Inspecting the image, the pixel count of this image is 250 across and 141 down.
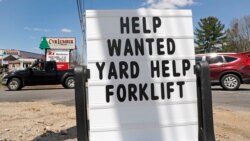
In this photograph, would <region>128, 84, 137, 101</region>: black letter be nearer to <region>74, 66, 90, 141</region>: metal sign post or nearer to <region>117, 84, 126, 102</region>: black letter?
<region>117, 84, 126, 102</region>: black letter

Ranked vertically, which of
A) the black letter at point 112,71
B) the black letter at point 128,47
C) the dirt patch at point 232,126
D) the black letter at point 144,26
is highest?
the black letter at point 144,26

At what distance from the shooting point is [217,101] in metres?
10.9

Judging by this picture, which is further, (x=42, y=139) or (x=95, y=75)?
(x=42, y=139)

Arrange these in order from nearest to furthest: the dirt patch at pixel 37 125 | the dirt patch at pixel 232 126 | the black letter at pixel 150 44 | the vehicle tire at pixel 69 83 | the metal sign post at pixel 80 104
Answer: the metal sign post at pixel 80 104 → the black letter at pixel 150 44 → the dirt patch at pixel 37 125 → the dirt patch at pixel 232 126 → the vehicle tire at pixel 69 83

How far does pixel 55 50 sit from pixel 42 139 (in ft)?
119

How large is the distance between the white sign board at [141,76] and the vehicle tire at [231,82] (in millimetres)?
12883

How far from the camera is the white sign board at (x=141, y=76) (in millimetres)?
2953

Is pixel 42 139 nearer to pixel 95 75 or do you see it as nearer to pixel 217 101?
pixel 95 75

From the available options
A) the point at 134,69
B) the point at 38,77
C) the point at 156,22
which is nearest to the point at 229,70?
the point at 38,77

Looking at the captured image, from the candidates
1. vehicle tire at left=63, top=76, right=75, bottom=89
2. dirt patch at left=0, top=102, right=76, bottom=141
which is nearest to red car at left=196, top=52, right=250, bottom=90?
vehicle tire at left=63, top=76, right=75, bottom=89

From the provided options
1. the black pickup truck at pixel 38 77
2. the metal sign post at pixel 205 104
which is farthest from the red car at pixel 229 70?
the metal sign post at pixel 205 104

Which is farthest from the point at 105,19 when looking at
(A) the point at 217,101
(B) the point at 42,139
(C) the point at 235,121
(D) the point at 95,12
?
(A) the point at 217,101

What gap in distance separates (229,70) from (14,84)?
481 inches

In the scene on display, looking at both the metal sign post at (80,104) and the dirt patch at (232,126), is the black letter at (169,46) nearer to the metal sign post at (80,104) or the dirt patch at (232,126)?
the metal sign post at (80,104)
